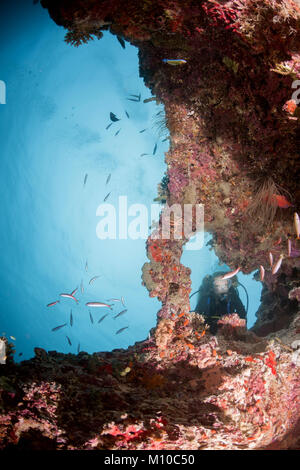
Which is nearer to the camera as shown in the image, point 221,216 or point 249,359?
point 249,359

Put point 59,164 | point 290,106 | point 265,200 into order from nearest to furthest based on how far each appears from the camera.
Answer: point 290,106 < point 265,200 < point 59,164

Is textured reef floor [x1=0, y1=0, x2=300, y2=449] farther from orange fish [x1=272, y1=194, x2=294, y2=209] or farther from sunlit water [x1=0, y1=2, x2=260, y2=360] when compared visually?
sunlit water [x1=0, y1=2, x2=260, y2=360]

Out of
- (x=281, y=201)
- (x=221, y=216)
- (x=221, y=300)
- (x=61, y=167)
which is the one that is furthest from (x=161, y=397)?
(x=61, y=167)

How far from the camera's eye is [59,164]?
3512 cm

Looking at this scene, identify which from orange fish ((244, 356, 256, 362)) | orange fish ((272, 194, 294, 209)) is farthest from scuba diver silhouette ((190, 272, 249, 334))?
orange fish ((272, 194, 294, 209))

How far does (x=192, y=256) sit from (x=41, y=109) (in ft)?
136

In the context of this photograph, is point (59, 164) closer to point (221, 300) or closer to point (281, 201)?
point (221, 300)

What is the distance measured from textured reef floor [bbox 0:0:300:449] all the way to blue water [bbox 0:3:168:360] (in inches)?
728

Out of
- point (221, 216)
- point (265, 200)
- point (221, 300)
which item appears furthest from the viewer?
point (221, 300)

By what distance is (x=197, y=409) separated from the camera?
3170 millimetres

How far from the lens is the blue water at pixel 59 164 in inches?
1035

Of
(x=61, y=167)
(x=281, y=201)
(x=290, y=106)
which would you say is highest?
(x=61, y=167)

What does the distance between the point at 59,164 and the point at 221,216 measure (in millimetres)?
34494

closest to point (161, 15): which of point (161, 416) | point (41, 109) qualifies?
point (161, 416)
